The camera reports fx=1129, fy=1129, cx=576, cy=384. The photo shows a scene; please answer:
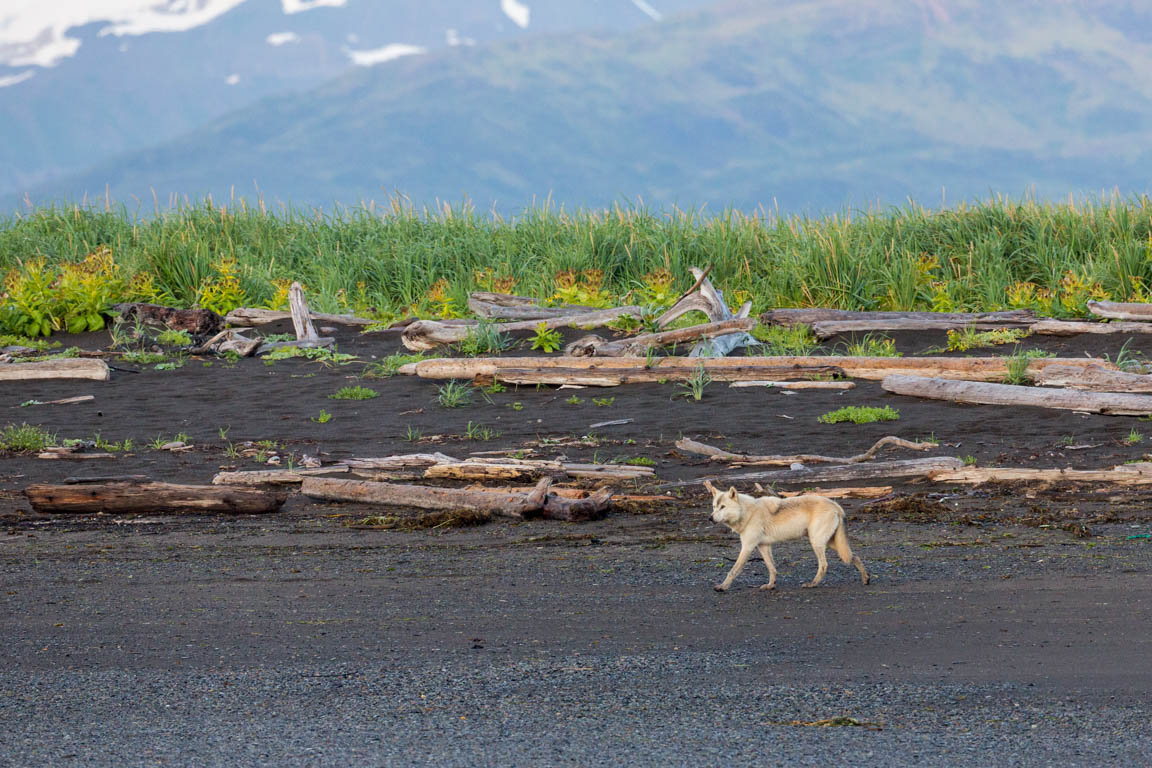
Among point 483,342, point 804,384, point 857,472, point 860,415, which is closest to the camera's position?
point 857,472

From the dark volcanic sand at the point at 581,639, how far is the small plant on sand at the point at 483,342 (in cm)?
655

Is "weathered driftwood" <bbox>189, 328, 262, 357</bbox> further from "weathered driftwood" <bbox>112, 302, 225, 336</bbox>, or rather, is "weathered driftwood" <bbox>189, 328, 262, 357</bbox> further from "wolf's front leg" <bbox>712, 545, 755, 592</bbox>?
"wolf's front leg" <bbox>712, 545, 755, 592</bbox>

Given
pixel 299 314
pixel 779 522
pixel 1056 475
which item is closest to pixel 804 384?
pixel 1056 475

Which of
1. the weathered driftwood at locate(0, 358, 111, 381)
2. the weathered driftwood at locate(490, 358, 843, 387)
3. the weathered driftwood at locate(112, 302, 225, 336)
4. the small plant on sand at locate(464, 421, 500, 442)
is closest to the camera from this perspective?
the small plant on sand at locate(464, 421, 500, 442)

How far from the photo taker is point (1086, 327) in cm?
1470

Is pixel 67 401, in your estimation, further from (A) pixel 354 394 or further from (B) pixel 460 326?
(B) pixel 460 326

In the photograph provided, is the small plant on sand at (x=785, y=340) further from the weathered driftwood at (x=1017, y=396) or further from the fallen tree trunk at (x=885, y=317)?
the weathered driftwood at (x=1017, y=396)

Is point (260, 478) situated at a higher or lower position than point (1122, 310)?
lower

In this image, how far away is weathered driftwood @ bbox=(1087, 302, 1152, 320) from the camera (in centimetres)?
1491

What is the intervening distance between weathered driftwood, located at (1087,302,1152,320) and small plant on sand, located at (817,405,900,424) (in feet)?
19.9

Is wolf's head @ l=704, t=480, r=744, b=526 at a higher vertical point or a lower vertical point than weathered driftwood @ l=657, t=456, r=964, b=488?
higher

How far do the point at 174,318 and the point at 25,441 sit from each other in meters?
7.37

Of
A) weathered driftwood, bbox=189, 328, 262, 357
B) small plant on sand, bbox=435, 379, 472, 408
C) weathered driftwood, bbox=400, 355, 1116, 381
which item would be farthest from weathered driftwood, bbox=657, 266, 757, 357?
weathered driftwood, bbox=189, 328, 262, 357

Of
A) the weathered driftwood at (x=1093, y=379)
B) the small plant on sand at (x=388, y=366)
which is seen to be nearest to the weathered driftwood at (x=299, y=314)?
the small plant on sand at (x=388, y=366)
